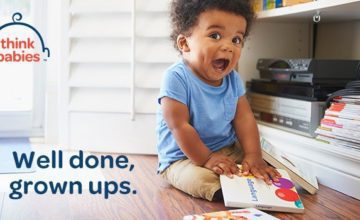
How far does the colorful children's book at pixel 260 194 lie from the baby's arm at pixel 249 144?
2 centimetres

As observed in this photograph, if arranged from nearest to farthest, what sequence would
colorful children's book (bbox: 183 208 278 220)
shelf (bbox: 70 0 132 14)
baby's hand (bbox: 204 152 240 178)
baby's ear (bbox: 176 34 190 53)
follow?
colorful children's book (bbox: 183 208 278 220) → baby's hand (bbox: 204 152 240 178) → baby's ear (bbox: 176 34 190 53) → shelf (bbox: 70 0 132 14)

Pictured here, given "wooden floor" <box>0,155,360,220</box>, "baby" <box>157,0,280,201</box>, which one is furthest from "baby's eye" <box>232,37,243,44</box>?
"wooden floor" <box>0,155,360,220</box>

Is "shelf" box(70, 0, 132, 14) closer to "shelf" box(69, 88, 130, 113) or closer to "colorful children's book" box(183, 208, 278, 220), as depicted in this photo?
"shelf" box(69, 88, 130, 113)

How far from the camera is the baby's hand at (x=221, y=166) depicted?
0.99 metres

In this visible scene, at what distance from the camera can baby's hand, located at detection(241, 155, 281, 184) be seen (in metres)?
0.99

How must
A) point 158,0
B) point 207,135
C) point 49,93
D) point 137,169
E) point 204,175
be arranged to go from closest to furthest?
point 204,175 → point 207,135 → point 137,169 → point 158,0 → point 49,93

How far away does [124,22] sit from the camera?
1.44m

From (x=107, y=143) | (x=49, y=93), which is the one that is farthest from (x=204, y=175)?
(x=49, y=93)

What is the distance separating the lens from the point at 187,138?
1034 millimetres

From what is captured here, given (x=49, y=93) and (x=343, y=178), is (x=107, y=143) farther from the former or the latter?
(x=343, y=178)

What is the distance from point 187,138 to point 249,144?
0.58 ft

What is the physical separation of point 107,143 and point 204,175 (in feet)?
1.86

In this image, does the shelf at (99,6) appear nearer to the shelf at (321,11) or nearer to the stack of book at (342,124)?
the shelf at (321,11)

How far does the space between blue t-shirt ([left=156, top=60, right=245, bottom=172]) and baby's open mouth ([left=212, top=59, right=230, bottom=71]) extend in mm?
55
